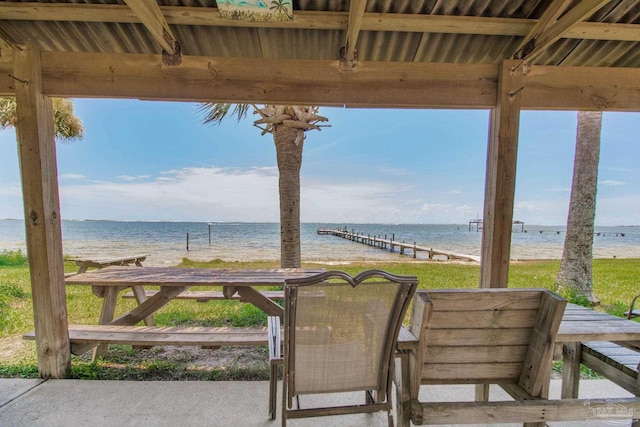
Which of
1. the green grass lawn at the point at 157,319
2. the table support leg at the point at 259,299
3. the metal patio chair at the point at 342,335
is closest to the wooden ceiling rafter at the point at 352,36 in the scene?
the metal patio chair at the point at 342,335

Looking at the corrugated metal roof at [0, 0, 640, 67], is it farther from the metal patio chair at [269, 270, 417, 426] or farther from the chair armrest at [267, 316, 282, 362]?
the chair armrest at [267, 316, 282, 362]

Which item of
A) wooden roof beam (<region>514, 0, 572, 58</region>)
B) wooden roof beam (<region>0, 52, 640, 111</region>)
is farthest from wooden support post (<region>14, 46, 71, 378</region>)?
wooden roof beam (<region>514, 0, 572, 58</region>)

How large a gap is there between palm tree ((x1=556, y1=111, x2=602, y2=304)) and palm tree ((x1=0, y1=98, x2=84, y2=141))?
11.2 metres

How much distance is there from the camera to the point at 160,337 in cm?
230

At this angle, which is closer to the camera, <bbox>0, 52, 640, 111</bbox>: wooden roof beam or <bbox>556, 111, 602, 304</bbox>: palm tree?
<bbox>0, 52, 640, 111</bbox>: wooden roof beam

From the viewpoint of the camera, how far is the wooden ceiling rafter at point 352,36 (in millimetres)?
1659

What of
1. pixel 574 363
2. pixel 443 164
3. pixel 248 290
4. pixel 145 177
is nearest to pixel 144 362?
pixel 248 290

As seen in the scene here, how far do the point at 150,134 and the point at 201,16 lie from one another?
37463 millimetres

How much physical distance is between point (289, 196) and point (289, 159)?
2.17 ft

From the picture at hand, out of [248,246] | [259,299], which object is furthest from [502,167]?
[248,246]

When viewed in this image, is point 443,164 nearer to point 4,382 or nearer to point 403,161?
point 403,161

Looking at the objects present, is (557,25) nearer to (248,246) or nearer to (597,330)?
(597,330)

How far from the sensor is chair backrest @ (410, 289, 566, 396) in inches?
52.6

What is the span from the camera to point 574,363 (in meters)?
1.83
